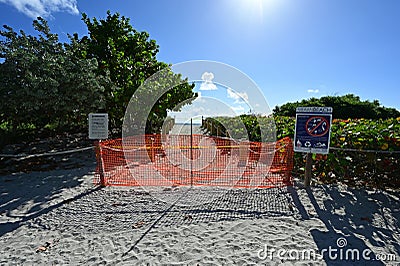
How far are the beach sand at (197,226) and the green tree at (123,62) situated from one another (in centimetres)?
613

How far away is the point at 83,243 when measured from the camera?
10.1 ft

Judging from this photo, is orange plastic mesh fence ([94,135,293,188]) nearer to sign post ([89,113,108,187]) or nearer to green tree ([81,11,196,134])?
sign post ([89,113,108,187])

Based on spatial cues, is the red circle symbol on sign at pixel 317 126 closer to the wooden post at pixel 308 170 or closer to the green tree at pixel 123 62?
the wooden post at pixel 308 170

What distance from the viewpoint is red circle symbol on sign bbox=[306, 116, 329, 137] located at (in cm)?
483

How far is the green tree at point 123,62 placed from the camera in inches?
418

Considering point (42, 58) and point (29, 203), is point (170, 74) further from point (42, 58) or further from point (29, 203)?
point (29, 203)

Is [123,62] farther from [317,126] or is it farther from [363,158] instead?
[363,158]

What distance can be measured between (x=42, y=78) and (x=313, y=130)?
7.52 meters

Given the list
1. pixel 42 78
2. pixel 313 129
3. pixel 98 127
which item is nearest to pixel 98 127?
pixel 98 127

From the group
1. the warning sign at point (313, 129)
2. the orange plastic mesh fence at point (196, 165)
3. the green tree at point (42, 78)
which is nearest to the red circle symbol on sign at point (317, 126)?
the warning sign at point (313, 129)

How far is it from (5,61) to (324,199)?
932 cm

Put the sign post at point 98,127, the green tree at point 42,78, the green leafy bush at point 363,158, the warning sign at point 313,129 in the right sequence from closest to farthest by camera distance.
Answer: the green leafy bush at point 363,158 → the warning sign at point 313,129 → the sign post at point 98,127 → the green tree at point 42,78

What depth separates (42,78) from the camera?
278 inches

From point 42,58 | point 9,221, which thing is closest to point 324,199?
point 9,221
